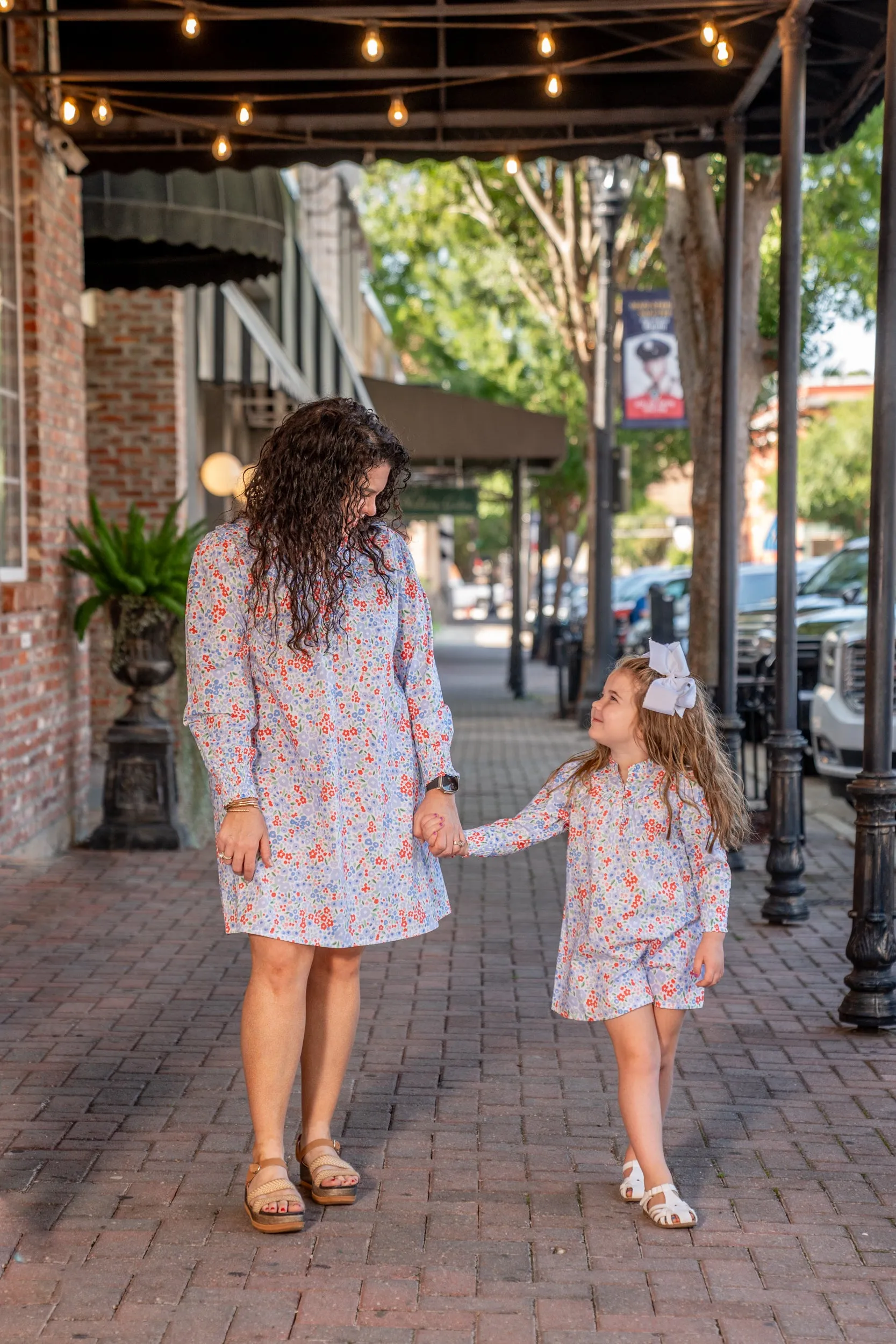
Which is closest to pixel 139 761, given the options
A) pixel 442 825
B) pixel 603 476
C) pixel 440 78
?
pixel 440 78

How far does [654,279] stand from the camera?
24.6 m

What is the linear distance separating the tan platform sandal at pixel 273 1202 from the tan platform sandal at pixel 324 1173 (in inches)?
5.5

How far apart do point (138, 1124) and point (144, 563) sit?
16.3ft

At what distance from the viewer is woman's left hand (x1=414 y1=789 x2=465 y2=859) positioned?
12.4ft

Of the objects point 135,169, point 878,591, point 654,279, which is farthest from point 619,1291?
point 654,279

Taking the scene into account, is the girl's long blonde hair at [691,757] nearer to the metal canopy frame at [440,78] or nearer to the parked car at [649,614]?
the metal canopy frame at [440,78]

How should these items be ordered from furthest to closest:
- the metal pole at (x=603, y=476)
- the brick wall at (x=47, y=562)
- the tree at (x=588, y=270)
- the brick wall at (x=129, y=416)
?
1. the metal pole at (x=603, y=476)
2. the brick wall at (x=129, y=416)
3. the tree at (x=588, y=270)
4. the brick wall at (x=47, y=562)

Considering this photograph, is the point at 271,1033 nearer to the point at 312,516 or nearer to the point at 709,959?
the point at 709,959

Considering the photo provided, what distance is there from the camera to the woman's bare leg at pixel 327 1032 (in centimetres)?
395

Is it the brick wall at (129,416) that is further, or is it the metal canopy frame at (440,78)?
the brick wall at (129,416)

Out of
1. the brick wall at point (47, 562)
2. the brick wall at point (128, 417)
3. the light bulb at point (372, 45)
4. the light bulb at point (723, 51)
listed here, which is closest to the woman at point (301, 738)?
the light bulb at point (372, 45)

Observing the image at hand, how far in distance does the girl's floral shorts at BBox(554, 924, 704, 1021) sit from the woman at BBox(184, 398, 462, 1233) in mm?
438

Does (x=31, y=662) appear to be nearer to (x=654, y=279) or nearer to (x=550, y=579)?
(x=654, y=279)

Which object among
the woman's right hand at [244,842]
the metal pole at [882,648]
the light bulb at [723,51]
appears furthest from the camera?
the light bulb at [723,51]
